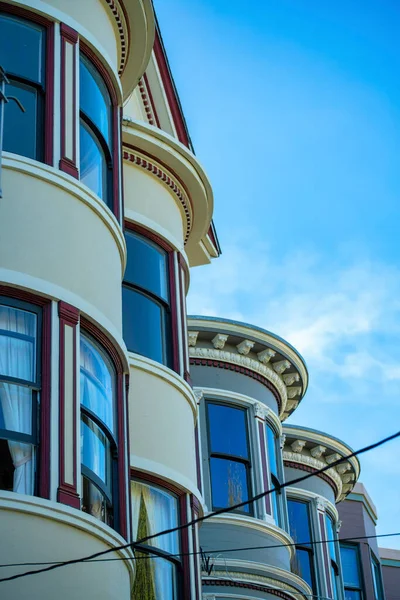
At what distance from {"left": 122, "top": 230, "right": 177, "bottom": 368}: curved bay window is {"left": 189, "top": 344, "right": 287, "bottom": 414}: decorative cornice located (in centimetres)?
560

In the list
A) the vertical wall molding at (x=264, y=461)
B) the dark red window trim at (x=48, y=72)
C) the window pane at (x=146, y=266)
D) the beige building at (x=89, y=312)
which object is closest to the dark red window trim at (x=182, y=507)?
the beige building at (x=89, y=312)

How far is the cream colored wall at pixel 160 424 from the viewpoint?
1498 centimetres

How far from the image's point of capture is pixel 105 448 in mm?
12805

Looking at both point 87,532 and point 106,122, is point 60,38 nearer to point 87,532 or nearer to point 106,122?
point 106,122

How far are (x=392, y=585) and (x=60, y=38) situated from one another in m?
27.5

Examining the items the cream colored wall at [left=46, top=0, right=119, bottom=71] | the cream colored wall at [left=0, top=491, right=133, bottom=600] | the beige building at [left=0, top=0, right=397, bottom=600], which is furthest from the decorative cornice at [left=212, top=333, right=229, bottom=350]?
the cream colored wall at [left=0, top=491, right=133, bottom=600]

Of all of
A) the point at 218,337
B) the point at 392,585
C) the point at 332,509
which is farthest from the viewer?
the point at 392,585

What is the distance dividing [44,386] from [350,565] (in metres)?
21.0

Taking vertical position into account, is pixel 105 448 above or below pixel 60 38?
below

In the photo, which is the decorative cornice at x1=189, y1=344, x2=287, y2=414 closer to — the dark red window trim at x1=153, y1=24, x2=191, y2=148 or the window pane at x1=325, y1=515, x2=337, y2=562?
the dark red window trim at x1=153, y1=24, x2=191, y2=148

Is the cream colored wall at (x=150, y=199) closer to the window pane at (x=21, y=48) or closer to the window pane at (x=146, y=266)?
the window pane at (x=146, y=266)

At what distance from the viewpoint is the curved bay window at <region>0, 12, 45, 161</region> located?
1327 cm

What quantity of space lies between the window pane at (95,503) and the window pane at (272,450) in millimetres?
10424

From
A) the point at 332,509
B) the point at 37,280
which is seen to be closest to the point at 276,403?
the point at 332,509
